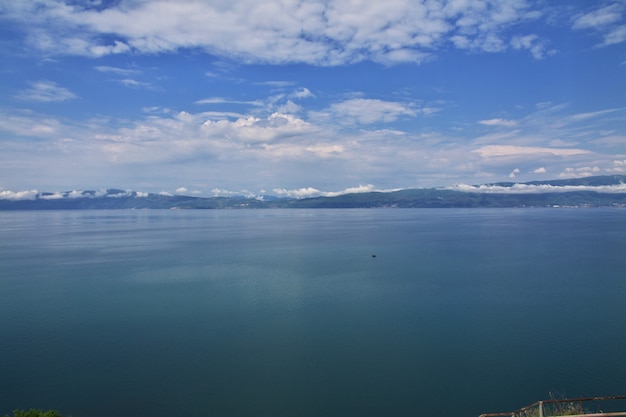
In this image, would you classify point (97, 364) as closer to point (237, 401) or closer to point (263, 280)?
Result: point (237, 401)

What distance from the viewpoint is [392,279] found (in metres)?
53.1

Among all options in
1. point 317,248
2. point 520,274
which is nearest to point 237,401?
point 520,274

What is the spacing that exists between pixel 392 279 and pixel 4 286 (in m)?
50.0

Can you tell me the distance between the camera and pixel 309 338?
30.6 metres

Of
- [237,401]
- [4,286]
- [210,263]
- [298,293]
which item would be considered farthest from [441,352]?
[4,286]

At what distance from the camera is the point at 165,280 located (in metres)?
53.1

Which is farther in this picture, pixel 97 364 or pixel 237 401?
pixel 97 364

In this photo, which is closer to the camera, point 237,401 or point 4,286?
point 237,401

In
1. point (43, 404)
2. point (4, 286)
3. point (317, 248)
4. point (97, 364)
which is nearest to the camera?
point (43, 404)

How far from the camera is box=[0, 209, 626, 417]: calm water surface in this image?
22.0 meters

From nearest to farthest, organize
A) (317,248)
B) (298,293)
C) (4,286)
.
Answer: (298,293), (4,286), (317,248)

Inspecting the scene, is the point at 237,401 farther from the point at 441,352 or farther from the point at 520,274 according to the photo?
the point at 520,274

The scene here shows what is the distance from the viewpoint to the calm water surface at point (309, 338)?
2203cm

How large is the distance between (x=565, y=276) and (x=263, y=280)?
40.7 m
